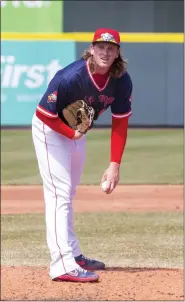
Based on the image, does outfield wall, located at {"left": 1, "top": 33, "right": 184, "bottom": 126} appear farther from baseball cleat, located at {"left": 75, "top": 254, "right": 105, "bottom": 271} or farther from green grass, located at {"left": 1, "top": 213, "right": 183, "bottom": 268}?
baseball cleat, located at {"left": 75, "top": 254, "right": 105, "bottom": 271}

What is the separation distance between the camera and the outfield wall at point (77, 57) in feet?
74.4

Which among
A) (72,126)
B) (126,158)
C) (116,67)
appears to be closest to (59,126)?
(72,126)

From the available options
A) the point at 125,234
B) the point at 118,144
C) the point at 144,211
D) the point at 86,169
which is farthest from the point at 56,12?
the point at 118,144

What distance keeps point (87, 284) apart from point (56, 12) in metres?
18.3

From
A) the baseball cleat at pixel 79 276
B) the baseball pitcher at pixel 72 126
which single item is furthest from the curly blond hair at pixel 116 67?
the baseball cleat at pixel 79 276

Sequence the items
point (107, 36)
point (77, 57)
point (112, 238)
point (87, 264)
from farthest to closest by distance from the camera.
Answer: point (77, 57), point (112, 238), point (87, 264), point (107, 36)

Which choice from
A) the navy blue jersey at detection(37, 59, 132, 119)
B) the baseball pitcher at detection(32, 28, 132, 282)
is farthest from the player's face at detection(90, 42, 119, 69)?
the navy blue jersey at detection(37, 59, 132, 119)

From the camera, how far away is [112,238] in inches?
325

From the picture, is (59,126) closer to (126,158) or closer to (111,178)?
(111,178)

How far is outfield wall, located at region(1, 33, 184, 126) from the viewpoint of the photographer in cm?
2267

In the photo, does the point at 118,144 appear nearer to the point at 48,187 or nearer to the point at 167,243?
the point at 48,187

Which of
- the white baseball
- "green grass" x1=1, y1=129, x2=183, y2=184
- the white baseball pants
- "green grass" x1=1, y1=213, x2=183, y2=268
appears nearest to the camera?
the white baseball

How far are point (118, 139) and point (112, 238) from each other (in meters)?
2.67

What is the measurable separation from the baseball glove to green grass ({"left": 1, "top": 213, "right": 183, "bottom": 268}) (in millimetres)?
1592
